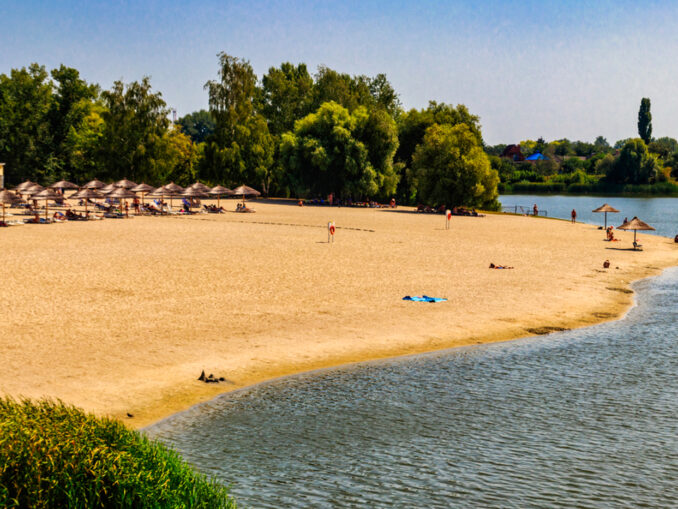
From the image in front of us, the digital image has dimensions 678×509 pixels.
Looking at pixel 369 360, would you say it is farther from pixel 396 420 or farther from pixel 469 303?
pixel 469 303

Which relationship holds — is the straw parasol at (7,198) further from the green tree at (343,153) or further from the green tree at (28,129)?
the green tree at (28,129)

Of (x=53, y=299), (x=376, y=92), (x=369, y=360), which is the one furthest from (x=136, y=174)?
(x=369, y=360)

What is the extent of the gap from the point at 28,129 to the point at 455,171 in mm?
66940

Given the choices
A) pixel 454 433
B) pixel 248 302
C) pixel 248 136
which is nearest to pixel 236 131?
pixel 248 136

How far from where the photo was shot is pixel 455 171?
7725 cm

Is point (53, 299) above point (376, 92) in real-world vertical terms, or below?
below

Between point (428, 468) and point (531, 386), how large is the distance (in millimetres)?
5880

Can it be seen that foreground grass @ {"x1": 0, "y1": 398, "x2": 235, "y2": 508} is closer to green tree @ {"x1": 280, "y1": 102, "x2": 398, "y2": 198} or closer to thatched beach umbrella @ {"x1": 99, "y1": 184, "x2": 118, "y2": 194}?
thatched beach umbrella @ {"x1": 99, "y1": 184, "x2": 118, "y2": 194}

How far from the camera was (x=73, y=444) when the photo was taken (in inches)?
310

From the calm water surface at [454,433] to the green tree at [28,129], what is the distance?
97.8 meters

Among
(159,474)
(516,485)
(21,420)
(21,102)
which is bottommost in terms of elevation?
(516,485)

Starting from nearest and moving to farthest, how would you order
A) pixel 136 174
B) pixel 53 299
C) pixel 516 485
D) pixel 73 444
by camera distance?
pixel 73 444, pixel 516 485, pixel 53 299, pixel 136 174

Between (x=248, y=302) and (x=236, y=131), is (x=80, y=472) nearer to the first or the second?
(x=248, y=302)

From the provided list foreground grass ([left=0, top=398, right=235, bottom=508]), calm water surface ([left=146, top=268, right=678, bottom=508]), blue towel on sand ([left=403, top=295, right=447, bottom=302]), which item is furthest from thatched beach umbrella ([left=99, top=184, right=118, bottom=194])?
foreground grass ([left=0, top=398, right=235, bottom=508])
